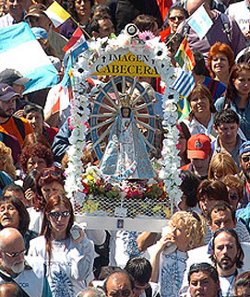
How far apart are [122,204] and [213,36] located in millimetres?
4668

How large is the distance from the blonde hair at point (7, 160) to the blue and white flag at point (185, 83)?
7.17 feet

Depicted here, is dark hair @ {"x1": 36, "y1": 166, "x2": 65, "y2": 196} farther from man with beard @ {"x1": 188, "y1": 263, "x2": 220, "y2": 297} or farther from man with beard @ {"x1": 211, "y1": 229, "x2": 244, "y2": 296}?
man with beard @ {"x1": 188, "y1": 263, "x2": 220, "y2": 297}

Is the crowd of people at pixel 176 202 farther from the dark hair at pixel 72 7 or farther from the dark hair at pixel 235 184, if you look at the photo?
the dark hair at pixel 72 7

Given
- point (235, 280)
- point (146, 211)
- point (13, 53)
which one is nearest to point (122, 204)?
point (146, 211)

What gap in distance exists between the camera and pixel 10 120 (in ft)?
58.6

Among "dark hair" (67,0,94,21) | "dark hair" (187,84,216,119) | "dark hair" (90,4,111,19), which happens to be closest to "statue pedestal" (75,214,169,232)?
"dark hair" (187,84,216,119)

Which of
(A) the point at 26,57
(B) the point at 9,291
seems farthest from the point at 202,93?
(B) the point at 9,291

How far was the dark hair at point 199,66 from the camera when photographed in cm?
1858

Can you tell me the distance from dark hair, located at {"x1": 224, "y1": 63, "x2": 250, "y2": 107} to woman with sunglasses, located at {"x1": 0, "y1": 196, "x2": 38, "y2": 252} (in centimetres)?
365

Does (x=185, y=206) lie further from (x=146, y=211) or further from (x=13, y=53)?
(x=13, y=53)

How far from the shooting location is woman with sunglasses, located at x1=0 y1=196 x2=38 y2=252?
14.9m

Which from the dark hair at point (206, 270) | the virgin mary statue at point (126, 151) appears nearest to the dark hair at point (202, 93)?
the virgin mary statue at point (126, 151)

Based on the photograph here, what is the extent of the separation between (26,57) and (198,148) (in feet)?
10.7

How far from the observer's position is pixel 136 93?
15.8 metres
